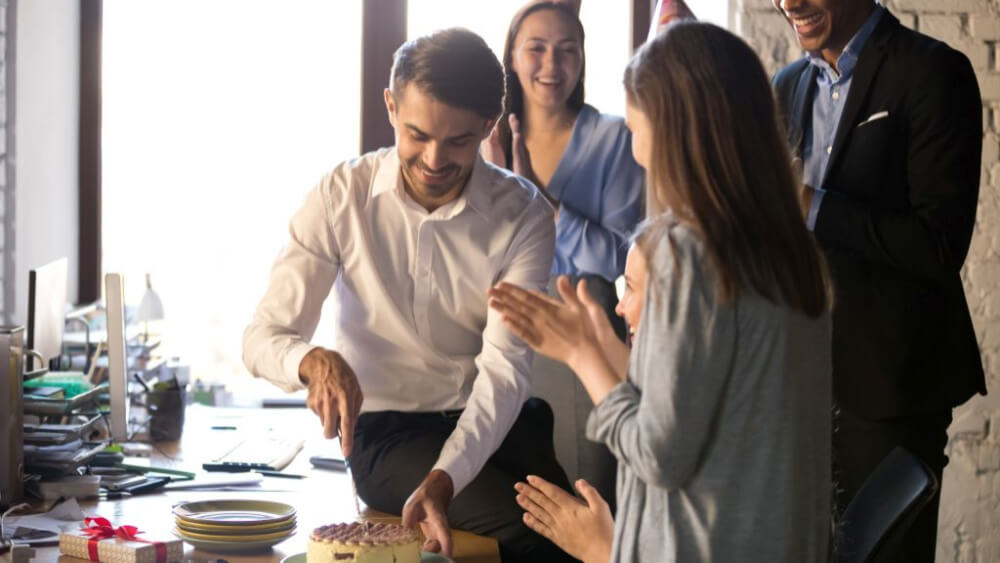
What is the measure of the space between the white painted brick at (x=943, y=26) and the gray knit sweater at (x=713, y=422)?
7.29 feet

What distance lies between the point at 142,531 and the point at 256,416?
1487 millimetres

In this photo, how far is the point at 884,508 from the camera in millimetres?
1569

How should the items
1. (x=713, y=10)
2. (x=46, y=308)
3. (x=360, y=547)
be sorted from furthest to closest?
(x=713, y=10)
(x=46, y=308)
(x=360, y=547)

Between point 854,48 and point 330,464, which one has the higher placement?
point 854,48

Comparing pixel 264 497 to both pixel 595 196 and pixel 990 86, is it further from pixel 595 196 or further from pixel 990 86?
pixel 990 86

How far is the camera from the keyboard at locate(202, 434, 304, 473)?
2.45 metres

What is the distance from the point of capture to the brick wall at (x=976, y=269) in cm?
337

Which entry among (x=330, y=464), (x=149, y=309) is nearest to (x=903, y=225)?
(x=330, y=464)

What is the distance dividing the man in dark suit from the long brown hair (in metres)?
0.78

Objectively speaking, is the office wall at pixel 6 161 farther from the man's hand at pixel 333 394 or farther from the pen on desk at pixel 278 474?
the man's hand at pixel 333 394

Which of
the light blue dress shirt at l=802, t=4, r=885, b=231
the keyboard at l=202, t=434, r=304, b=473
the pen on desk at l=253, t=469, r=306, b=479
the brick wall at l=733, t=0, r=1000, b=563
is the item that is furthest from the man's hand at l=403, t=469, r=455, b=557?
the brick wall at l=733, t=0, r=1000, b=563

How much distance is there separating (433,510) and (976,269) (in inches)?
86.0

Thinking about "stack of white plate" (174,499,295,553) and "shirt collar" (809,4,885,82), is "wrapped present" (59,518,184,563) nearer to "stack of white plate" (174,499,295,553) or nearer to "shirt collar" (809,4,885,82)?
"stack of white plate" (174,499,295,553)

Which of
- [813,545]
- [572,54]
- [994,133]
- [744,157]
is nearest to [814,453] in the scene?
[813,545]
